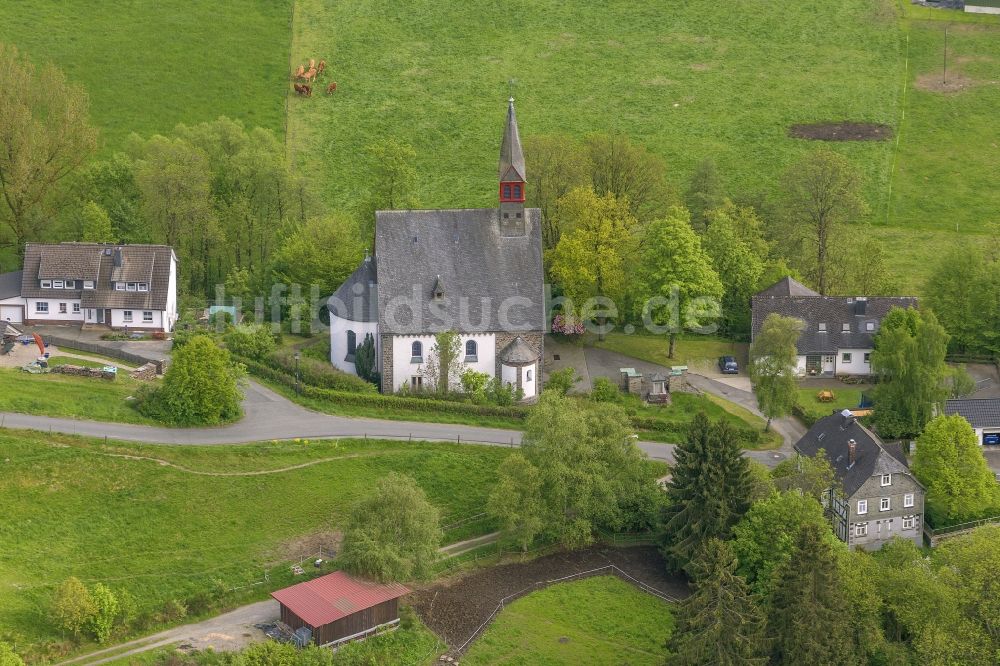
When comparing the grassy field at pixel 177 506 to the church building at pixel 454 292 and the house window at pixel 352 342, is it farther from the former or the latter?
the house window at pixel 352 342

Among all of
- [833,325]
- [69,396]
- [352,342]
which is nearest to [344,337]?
[352,342]

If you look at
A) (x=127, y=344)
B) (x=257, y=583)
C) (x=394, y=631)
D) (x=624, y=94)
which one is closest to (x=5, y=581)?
(x=257, y=583)

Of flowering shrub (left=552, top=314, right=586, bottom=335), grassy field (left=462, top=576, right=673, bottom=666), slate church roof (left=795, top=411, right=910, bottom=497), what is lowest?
grassy field (left=462, top=576, right=673, bottom=666)

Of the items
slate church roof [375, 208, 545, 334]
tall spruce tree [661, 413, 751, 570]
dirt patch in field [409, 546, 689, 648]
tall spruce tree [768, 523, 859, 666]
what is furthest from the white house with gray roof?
tall spruce tree [768, 523, 859, 666]

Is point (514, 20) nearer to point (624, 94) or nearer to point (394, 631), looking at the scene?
point (624, 94)

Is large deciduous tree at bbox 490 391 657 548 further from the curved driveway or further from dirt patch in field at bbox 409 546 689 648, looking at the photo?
the curved driveway

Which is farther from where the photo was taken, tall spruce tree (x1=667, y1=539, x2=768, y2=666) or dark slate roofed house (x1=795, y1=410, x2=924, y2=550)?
dark slate roofed house (x1=795, y1=410, x2=924, y2=550)

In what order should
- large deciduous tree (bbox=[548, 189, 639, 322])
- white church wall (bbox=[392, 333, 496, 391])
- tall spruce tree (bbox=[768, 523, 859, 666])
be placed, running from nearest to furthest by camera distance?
tall spruce tree (bbox=[768, 523, 859, 666]) < white church wall (bbox=[392, 333, 496, 391]) < large deciduous tree (bbox=[548, 189, 639, 322])
